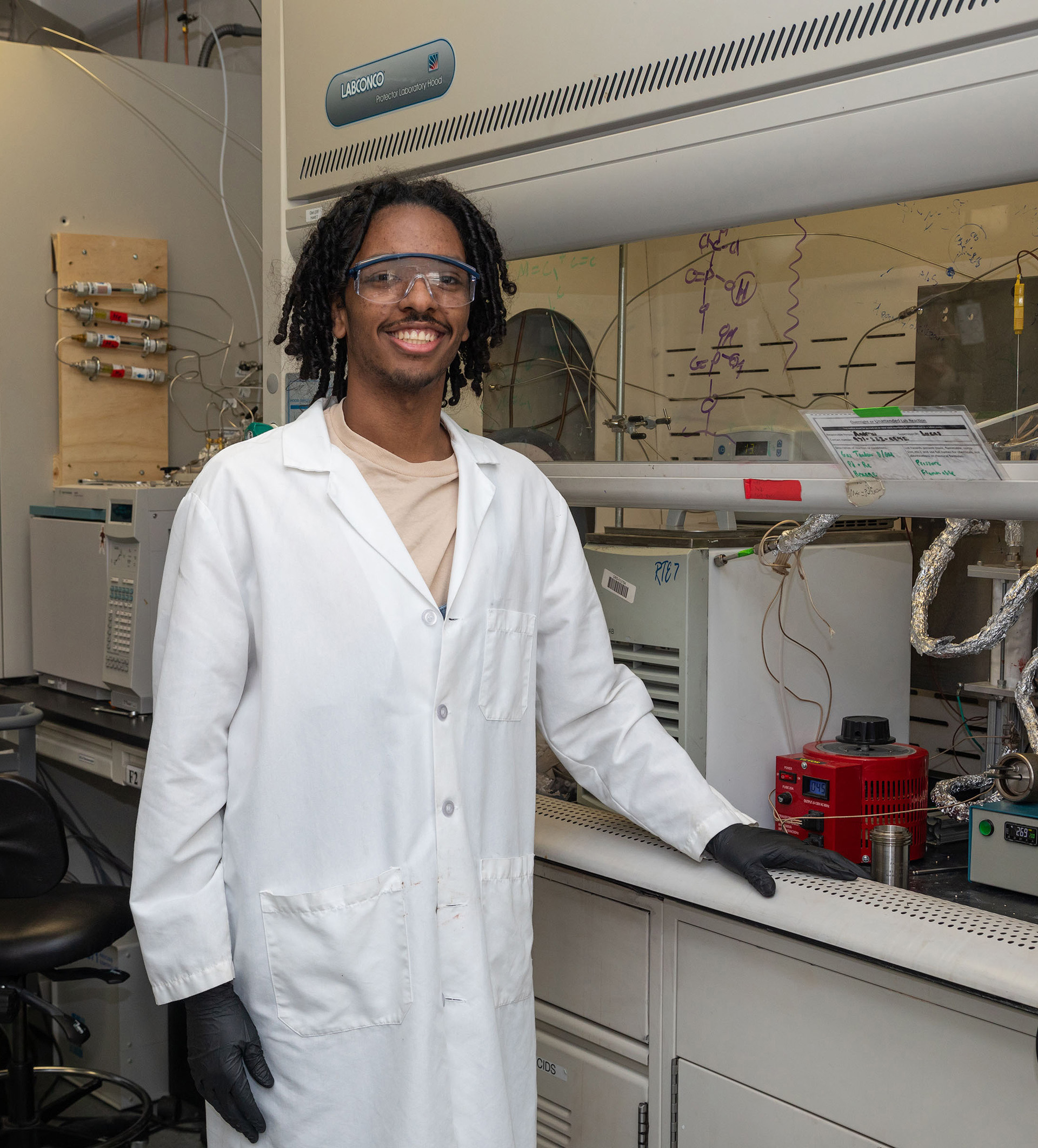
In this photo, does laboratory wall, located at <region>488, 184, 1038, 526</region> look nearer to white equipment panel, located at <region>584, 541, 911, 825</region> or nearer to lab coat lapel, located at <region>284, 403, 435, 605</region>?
white equipment panel, located at <region>584, 541, 911, 825</region>

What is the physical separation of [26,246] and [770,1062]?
258 cm

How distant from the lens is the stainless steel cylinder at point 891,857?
4.89 ft

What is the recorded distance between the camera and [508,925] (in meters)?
1.34

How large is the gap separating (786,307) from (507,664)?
73 cm

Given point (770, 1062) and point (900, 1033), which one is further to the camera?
point (770, 1062)

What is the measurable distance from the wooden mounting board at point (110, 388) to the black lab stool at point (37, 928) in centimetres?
126

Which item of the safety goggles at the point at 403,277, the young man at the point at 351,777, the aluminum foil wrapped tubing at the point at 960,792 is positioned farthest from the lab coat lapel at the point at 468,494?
the aluminum foil wrapped tubing at the point at 960,792

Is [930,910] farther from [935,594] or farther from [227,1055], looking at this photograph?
[227,1055]

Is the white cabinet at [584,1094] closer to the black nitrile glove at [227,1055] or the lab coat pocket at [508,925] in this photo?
the lab coat pocket at [508,925]

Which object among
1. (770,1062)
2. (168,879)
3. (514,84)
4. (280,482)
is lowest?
(770,1062)

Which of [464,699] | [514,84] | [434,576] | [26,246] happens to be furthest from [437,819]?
[26,246]

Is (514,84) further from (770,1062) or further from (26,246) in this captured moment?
(26,246)

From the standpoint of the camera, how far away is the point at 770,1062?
1.39m

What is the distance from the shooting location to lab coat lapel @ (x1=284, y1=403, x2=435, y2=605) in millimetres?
1261
